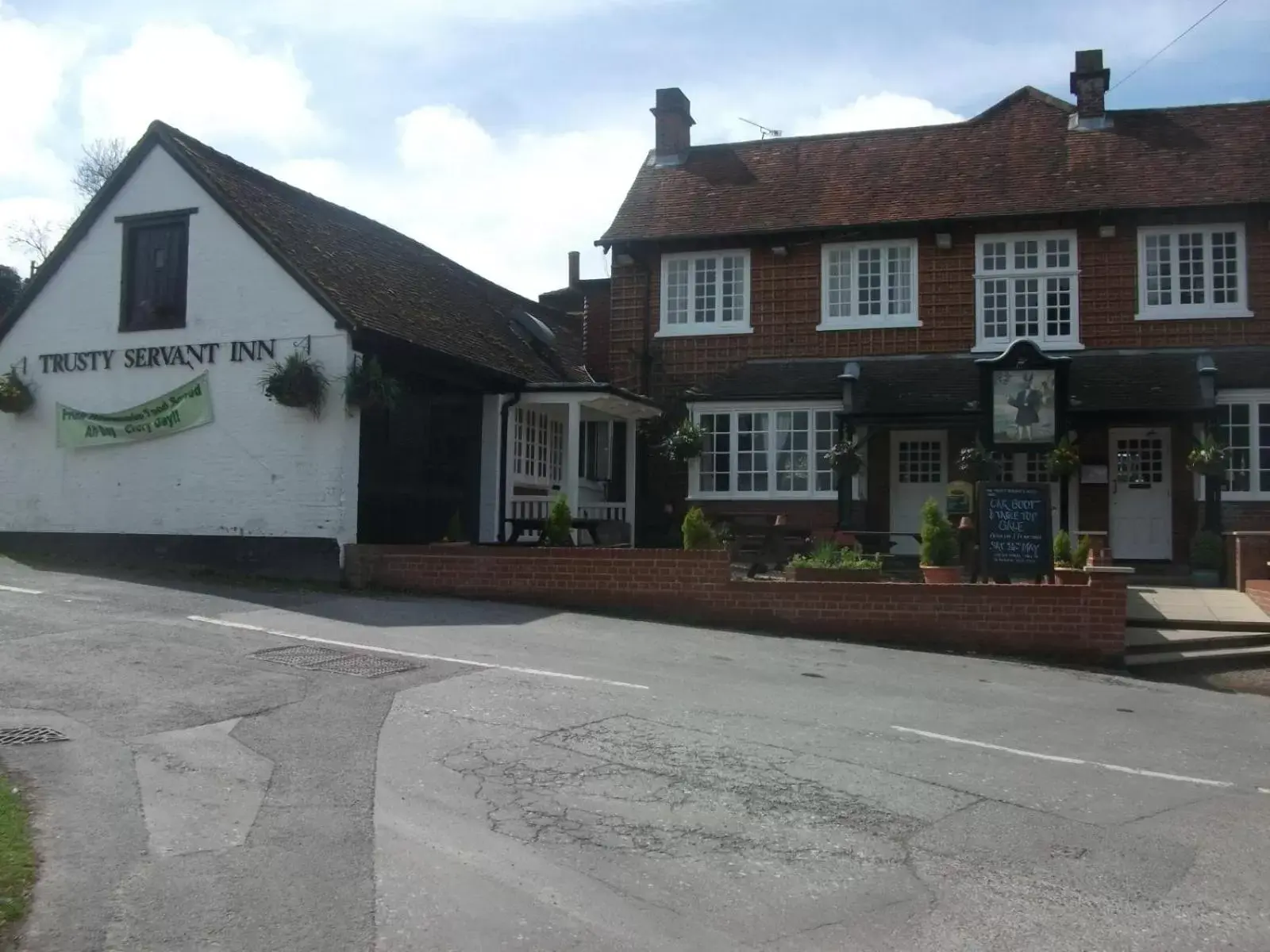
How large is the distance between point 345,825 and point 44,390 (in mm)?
13734

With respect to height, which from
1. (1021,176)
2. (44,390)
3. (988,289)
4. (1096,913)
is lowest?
(1096,913)

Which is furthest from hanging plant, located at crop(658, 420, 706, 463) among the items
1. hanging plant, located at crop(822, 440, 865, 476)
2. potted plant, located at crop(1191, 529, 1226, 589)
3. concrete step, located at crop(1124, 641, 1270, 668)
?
concrete step, located at crop(1124, 641, 1270, 668)

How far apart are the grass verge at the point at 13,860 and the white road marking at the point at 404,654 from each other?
4381 millimetres

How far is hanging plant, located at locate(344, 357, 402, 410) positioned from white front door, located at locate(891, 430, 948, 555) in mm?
9167

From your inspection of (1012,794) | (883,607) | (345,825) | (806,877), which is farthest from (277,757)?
(883,607)

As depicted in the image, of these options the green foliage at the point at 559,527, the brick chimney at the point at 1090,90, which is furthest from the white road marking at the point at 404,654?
the brick chimney at the point at 1090,90

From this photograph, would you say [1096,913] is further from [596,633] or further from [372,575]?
[372,575]

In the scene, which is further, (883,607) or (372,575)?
(372,575)

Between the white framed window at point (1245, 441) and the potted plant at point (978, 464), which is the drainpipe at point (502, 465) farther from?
the white framed window at point (1245, 441)

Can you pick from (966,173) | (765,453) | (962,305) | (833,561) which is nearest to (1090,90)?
(966,173)

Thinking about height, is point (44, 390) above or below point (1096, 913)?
above

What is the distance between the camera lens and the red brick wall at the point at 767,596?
1242 centimetres

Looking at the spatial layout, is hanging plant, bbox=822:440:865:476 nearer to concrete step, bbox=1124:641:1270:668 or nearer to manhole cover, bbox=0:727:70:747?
concrete step, bbox=1124:641:1270:668

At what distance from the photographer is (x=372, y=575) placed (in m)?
14.8
